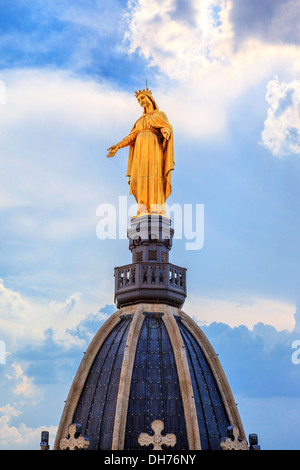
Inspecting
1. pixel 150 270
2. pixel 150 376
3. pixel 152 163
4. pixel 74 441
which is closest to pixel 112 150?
pixel 152 163

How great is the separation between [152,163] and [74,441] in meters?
17.7

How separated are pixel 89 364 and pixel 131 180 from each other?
11832 millimetres

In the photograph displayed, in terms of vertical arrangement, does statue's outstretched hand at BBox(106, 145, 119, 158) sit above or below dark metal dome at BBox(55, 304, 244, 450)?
above

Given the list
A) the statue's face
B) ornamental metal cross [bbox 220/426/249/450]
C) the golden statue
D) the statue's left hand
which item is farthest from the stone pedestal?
ornamental metal cross [bbox 220/426/249/450]

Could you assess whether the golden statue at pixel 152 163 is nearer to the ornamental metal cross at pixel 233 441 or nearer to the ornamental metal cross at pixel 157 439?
the ornamental metal cross at pixel 233 441

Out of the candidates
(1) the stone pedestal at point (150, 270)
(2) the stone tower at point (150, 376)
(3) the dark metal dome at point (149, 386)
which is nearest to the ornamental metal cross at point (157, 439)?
(2) the stone tower at point (150, 376)

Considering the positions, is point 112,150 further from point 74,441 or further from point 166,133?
point 74,441

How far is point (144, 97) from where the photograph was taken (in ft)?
169

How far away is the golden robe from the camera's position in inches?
1965

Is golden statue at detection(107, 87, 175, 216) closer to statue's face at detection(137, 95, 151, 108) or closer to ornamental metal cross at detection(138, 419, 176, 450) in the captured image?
statue's face at detection(137, 95, 151, 108)

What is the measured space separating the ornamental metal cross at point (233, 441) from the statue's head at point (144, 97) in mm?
20834

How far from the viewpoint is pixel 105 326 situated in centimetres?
4653

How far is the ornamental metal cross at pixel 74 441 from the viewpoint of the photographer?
40.5m

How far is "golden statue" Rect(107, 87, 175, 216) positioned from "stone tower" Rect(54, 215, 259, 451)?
1307mm
